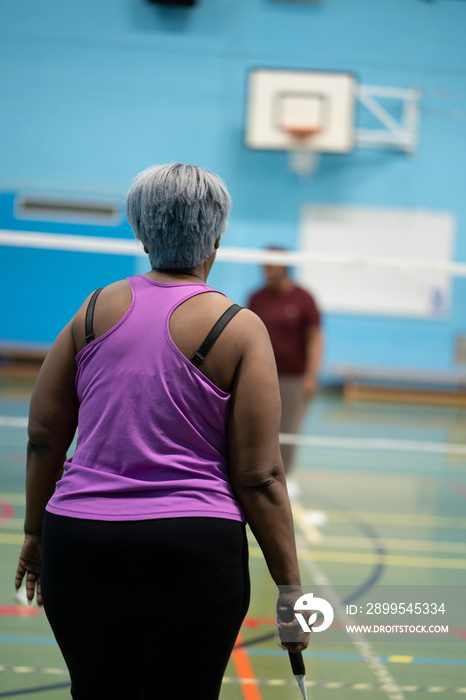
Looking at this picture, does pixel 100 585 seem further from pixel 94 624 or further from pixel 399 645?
pixel 399 645

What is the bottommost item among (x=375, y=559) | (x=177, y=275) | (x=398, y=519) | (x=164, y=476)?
(x=398, y=519)

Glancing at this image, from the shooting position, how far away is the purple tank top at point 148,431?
1442 millimetres

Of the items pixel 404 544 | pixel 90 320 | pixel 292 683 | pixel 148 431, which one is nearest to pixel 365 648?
pixel 292 683

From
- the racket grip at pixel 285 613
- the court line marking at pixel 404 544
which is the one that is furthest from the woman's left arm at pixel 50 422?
the court line marking at pixel 404 544

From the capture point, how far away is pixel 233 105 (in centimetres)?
1259

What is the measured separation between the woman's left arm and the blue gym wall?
1080 centimetres

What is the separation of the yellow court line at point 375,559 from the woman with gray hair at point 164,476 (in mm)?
3010

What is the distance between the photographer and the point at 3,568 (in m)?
4.04

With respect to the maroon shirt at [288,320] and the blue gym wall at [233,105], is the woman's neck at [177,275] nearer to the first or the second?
the maroon shirt at [288,320]

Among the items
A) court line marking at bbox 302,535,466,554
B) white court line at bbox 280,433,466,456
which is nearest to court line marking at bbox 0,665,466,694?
court line marking at bbox 302,535,466,554

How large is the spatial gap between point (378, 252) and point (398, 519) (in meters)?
7.48

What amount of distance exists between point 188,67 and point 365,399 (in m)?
6.29

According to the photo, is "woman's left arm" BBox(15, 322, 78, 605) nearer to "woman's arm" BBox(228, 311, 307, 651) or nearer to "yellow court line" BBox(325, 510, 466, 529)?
"woman's arm" BBox(228, 311, 307, 651)

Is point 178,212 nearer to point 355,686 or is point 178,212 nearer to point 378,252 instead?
point 355,686
